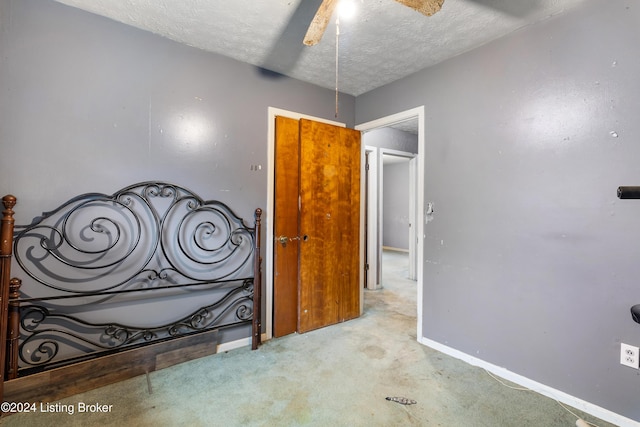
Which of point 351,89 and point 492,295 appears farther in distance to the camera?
point 351,89

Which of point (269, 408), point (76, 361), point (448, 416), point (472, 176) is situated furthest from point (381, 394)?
point (76, 361)

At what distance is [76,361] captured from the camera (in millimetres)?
1864

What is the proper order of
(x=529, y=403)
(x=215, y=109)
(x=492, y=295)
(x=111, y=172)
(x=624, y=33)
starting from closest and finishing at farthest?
1. (x=624, y=33)
2. (x=529, y=403)
3. (x=111, y=172)
4. (x=492, y=295)
5. (x=215, y=109)

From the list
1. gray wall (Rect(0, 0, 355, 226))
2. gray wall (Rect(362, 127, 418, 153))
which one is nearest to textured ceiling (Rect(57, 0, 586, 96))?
gray wall (Rect(0, 0, 355, 226))

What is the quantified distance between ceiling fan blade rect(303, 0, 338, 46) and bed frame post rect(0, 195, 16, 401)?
6.11 feet

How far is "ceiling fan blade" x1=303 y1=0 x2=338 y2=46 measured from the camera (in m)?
1.31

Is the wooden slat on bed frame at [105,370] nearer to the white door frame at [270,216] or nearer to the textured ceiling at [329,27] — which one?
the white door frame at [270,216]

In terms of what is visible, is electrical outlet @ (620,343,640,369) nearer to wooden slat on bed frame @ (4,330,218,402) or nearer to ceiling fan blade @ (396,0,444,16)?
ceiling fan blade @ (396,0,444,16)

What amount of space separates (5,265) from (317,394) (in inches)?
75.6

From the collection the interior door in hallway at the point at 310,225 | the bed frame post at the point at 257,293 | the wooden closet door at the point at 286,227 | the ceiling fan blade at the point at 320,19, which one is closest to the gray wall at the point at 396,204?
the interior door in hallway at the point at 310,225

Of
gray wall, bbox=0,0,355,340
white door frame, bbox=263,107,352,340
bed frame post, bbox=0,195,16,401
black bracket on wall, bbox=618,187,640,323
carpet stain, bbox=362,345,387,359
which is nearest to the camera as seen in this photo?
black bracket on wall, bbox=618,187,640,323

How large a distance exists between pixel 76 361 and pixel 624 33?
12.5ft

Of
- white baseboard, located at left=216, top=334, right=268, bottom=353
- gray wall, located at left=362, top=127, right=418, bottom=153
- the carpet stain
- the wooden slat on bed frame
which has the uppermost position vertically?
gray wall, located at left=362, top=127, right=418, bottom=153

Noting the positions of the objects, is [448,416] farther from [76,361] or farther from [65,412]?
[76,361]
